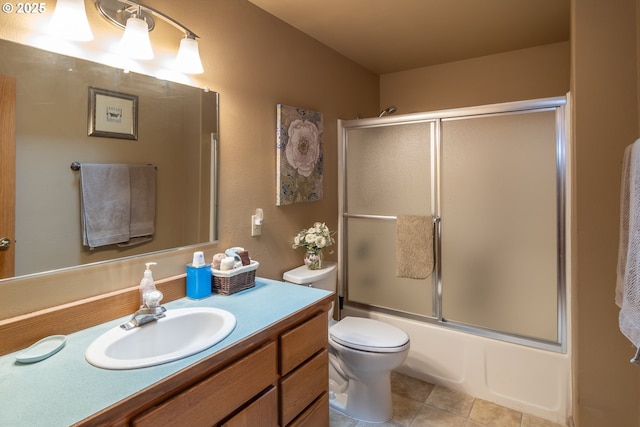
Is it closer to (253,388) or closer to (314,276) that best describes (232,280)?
(253,388)

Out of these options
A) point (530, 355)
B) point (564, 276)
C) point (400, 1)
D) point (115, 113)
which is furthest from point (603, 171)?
point (115, 113)

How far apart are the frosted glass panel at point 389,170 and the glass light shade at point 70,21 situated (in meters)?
1.81

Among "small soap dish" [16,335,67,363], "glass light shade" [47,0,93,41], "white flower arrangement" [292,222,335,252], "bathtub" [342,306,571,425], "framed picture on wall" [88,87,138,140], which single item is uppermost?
"glass light shade" [47,0,93,41]

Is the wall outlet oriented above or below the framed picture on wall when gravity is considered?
below

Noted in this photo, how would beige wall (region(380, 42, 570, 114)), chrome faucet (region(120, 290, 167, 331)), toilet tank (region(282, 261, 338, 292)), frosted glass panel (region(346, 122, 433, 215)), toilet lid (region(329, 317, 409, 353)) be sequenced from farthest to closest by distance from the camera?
beige wall (region(380, 42, 570, 114))
frosted glass panel (region(346, 122, 433, 215))
toilet tank (region(282, 261, 338, 292))
toilet lid (region(329, 317, 409, 353))
chrome faucet (region(120, 290, 167, 331))

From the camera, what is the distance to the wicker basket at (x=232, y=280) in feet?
4.97

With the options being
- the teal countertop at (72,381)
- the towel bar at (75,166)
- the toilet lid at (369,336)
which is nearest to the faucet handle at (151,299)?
the teal countertop at (72,381)

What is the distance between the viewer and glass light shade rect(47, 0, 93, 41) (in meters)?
1.15

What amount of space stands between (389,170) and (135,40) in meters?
1.70

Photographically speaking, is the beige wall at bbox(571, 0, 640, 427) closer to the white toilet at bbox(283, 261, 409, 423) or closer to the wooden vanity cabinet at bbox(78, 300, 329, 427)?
the white toilet at bbox(283, 261, 409, 423)

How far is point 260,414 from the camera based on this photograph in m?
1.15

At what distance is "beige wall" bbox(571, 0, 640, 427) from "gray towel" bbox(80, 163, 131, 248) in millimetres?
2000

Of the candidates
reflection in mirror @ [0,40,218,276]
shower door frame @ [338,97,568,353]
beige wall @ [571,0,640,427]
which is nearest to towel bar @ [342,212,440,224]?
shower door frame @ [338,97,568,353]

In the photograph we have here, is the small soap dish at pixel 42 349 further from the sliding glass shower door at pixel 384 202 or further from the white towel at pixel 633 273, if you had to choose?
the sliding glass shower door at pixel 384 202
